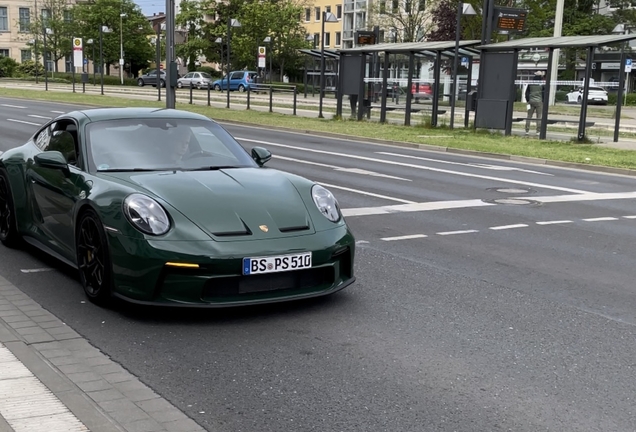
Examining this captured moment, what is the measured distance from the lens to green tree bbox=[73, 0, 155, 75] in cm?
8600

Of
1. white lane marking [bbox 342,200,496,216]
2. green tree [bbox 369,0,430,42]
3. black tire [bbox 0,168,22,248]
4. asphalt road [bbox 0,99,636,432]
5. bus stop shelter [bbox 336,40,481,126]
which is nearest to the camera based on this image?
asphalt road [bbox 0,99,636,432]

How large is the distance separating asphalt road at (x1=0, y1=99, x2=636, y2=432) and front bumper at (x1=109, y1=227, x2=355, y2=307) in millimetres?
202

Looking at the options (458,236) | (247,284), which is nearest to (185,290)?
(247,284)

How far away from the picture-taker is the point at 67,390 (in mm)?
4352

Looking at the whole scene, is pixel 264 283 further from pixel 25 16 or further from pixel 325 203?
pixel 25 16

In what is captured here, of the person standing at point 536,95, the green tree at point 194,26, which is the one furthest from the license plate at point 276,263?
the green tree at point 194,26

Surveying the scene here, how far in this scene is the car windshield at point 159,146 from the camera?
6598 millimetres

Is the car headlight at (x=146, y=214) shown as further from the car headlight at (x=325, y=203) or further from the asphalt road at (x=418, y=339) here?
the car headlight at (x=325, y=203)

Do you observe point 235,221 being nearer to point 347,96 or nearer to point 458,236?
point 458,236

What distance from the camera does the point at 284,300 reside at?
18.8 feet

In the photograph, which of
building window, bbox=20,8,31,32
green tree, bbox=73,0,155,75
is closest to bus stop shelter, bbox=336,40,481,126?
green tree, bbox=73,0,155,75

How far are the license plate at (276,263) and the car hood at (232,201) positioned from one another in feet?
0.57

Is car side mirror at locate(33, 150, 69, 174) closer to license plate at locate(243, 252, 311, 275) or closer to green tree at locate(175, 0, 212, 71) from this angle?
license plate at locate(243, 252, 311, 275)

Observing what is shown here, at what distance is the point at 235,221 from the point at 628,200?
881 cm
